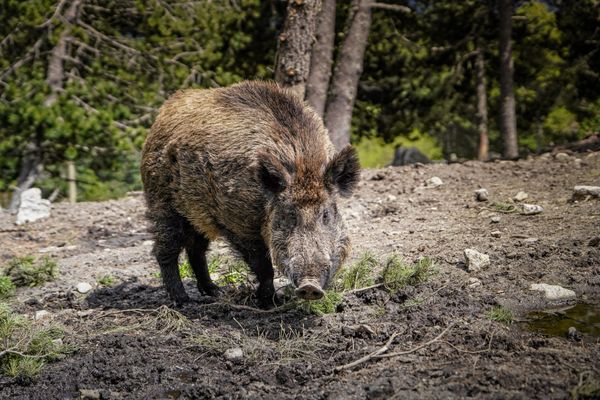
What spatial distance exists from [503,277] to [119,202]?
23.4 feet

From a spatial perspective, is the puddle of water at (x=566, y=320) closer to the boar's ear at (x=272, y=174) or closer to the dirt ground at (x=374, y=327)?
the dirt ground at (x=374, y=327)

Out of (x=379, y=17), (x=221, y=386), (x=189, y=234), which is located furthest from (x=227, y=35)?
(x=221, y=386)

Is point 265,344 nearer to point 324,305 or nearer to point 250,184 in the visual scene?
point 324,305

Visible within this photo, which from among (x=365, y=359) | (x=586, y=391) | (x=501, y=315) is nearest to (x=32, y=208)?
(x=365, y=359)

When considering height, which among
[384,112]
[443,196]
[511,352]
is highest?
[384,112]

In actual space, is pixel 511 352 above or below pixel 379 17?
below

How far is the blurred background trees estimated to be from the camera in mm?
10258

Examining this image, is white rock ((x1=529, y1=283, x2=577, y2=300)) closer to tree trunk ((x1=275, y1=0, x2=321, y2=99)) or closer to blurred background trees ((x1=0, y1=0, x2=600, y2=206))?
tree trunk ((x1=275, y1=0, x2=321, y2=99))

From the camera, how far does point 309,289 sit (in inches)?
141

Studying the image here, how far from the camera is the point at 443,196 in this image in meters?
7.57

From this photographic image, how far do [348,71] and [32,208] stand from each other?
5285 mm

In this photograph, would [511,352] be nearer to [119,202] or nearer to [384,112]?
[119,202]

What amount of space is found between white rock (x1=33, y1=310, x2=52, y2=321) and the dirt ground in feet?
0.46

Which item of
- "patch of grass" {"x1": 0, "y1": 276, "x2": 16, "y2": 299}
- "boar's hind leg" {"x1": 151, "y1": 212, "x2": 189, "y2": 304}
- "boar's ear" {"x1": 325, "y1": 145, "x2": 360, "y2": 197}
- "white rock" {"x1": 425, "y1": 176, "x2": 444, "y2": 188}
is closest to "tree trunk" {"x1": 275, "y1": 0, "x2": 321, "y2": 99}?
"white rock" {"x1": 425, "y1": 176, "x2": 444, "y2": 188}
